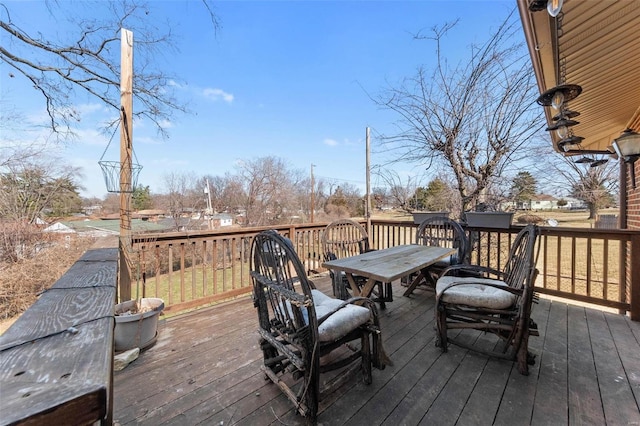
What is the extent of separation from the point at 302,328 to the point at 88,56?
6091 mm

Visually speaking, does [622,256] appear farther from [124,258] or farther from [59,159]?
[59,159]

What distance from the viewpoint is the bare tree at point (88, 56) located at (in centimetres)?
409

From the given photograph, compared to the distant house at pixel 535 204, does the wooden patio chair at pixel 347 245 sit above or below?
below

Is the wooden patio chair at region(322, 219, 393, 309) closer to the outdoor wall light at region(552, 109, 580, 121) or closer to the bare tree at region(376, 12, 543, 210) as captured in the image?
the outdoor wall light at region(552, 109, 580, 121)

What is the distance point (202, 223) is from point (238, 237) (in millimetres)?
9607

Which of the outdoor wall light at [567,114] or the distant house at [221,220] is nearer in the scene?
the outdoor wall light at [567,114]

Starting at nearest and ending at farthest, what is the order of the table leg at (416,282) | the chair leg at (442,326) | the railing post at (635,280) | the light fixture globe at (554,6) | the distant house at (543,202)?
the light fixture globe at (554,6) → the chair leg at (442,326) → the railing post at (635,280) → the table leg at (416,282) → the distant house at (543,202)

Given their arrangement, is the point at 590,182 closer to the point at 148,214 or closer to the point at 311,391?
the point at 311,391

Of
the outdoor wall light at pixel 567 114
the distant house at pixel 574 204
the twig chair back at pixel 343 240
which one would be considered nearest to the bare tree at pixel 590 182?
the distant house at pixel 574 204

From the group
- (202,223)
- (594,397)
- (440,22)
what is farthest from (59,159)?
(594,397)

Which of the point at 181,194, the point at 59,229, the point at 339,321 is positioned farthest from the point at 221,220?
the point at 339,321

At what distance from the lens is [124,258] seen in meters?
2.40

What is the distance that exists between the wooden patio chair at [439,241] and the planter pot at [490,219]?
0.31 meters

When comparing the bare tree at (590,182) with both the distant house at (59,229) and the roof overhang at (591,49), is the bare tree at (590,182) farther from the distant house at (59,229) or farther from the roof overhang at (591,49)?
the distant house at (59,229)
